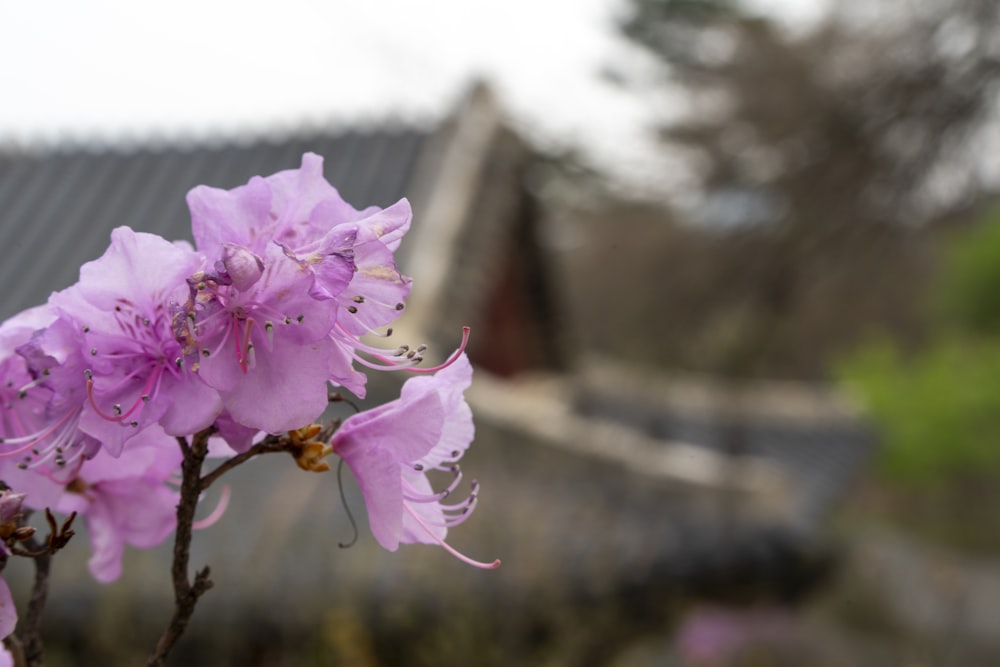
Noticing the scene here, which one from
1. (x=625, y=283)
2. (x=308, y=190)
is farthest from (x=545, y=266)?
(x=308, y=190)

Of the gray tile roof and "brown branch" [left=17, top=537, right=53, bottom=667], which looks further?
the gray tile roof

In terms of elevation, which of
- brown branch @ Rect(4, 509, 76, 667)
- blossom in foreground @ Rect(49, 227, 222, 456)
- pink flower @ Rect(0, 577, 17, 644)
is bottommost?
brown branch @ Rect(4, 509, 76, 667)

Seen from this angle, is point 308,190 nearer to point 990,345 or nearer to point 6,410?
point 6,410

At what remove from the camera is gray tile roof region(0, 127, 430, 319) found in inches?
143

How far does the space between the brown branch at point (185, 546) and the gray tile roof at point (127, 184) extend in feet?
10.7

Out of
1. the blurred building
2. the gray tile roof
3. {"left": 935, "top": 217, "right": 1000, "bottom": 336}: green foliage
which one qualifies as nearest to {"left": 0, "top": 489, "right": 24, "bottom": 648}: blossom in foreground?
the blurred building

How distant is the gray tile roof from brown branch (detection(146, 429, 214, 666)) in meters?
3.27

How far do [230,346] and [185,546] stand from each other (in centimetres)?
10

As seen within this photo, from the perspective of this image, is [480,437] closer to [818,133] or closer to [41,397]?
[41,397]

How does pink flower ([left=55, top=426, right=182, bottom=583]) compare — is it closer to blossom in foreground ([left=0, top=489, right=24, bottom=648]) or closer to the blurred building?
blossom in foreground ([left=0, top=489, right=24, bottom=648])

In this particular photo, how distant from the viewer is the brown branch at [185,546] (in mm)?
441

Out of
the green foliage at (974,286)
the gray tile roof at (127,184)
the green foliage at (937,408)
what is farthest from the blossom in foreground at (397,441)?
the green foliage at (974,286)

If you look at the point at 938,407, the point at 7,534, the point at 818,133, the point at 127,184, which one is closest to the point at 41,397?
the point at 7,534

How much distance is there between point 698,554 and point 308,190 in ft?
11.5
